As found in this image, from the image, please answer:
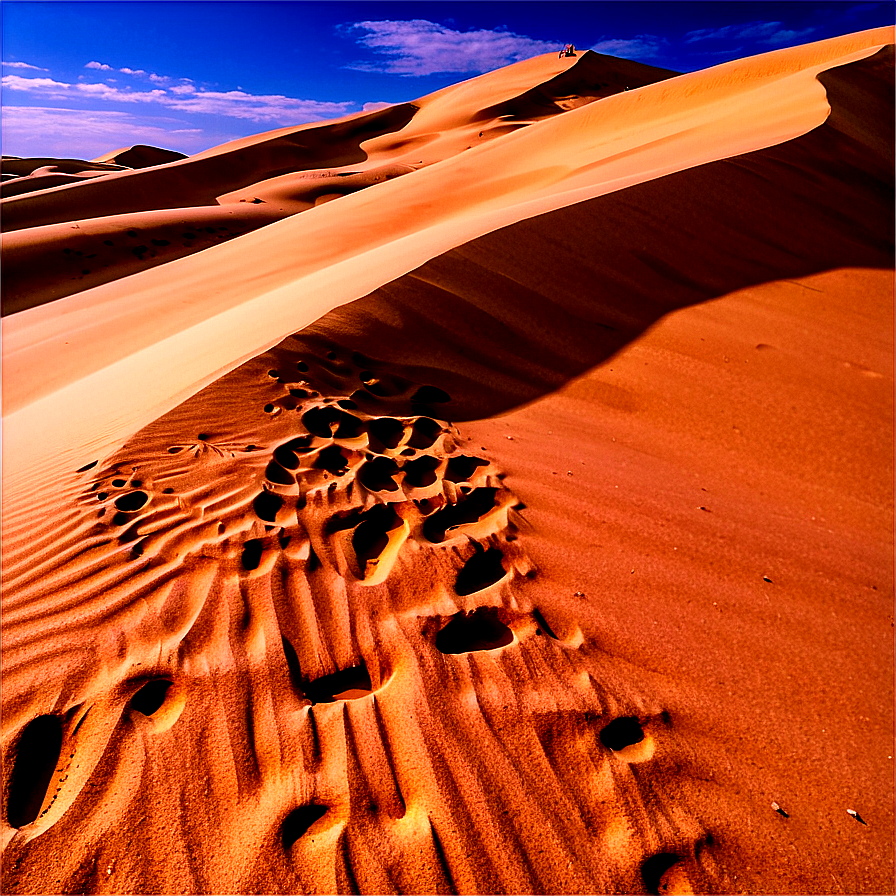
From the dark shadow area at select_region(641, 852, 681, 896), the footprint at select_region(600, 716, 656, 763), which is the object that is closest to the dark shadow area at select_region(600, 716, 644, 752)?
the footprint at select_region(600, 716, 656, 763)

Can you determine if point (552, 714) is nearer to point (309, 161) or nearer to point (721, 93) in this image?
point (721, 93)

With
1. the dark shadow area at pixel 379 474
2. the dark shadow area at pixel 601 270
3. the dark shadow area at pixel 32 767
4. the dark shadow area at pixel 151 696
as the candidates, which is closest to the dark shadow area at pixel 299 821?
the dark shadow area at pixel 151 696

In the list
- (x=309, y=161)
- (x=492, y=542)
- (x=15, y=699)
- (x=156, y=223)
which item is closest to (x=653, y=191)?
(x=492, y=542)

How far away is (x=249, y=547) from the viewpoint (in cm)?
241

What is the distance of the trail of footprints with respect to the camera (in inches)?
64.4

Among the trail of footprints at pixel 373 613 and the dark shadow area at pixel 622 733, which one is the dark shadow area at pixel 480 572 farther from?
the dark shadow area at pixel 622 733

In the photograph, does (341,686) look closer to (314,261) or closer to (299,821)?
(299,821)

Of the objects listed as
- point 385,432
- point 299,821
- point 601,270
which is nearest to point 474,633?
point 299,821

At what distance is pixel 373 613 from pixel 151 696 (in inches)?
30.1

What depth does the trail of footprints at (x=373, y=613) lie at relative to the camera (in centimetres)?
163

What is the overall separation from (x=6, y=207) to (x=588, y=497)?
22671 millimetres

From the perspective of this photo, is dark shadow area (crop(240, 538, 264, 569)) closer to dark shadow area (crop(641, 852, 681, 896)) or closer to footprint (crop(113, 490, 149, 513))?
footprint (crop(113, 490, 149, 513))

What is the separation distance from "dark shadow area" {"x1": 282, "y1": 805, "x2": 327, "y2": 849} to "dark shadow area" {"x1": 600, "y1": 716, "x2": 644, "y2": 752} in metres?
0.88

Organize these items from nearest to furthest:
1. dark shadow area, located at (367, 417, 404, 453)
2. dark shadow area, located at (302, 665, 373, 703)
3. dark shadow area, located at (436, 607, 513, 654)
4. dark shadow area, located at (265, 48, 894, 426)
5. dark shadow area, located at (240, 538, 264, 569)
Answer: dark shadow area, located at (302, 665, 373, 703) → dark shadow area, located at (436, 607, 513, 654) → dark shadow area, located at (240, 538, 264, 569) → dark shadow area, located at (367, 417, 404, 453) → dark shadow area, located at (265, 48, 894, 426)
